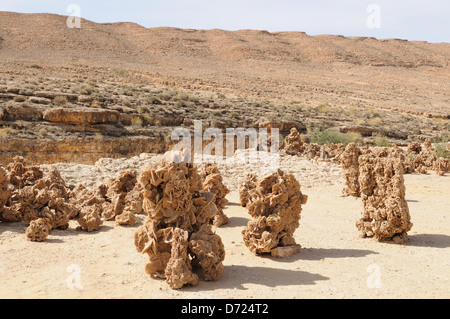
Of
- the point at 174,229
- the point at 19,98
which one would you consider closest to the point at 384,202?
the point at 174,229

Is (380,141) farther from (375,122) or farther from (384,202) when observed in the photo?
(384,202)

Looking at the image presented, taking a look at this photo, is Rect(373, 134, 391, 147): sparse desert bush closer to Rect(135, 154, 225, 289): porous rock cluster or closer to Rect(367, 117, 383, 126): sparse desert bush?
Rect(367, 117, 383, 126): sparse desert bush

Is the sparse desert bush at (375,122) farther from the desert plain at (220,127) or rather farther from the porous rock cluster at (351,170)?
the porous rock cluster at (351,170)

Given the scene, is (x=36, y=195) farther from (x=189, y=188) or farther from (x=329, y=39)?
(x=329, y=39)

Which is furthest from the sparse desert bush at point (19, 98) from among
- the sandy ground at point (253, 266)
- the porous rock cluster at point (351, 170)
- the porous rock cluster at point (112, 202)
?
the porous rock cluster at point (351, 170)

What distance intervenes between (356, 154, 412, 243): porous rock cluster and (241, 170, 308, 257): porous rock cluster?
1.24 metres

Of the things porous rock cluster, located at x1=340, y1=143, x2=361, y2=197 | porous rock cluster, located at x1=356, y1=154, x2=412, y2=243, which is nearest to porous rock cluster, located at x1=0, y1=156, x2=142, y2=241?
porous rock cluster, located at x1=356, y1=154, x2=412, y2=243

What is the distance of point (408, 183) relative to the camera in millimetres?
11734

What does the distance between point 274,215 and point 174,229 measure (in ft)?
5.63

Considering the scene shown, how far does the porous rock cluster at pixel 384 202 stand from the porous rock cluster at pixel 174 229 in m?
2.89

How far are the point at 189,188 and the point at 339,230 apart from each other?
335 cm

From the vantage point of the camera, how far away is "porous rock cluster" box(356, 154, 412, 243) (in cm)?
645

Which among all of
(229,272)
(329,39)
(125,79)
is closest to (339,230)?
(229,272)
